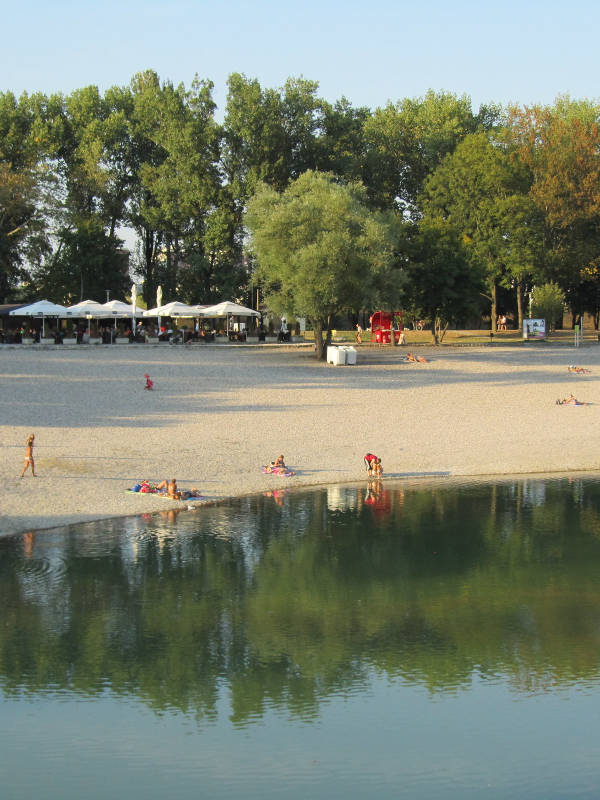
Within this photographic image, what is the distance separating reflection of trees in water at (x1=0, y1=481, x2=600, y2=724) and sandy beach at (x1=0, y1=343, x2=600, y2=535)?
87.5 inches

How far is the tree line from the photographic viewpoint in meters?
71.0

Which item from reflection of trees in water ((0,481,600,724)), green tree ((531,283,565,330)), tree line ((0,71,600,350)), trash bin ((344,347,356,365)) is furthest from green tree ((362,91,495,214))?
reflection of trees in water ((0,481,600,724))

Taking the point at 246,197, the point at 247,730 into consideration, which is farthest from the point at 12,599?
the point at 246,197

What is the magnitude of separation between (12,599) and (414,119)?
7896 cm

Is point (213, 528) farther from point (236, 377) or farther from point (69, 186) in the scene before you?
point (69, 186)

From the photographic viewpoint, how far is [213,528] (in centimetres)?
2017

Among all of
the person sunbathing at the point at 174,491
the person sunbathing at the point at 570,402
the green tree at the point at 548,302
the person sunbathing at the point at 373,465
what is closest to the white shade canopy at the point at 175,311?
the green tree at the point at 548,302

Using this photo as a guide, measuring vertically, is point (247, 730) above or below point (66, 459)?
below

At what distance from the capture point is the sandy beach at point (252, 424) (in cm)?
2350

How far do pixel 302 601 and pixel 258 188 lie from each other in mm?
48437

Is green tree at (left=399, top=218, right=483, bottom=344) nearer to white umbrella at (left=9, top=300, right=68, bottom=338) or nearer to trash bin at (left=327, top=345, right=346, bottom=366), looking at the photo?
trash bin at (left=327, top=345, right=346, bottom=366)

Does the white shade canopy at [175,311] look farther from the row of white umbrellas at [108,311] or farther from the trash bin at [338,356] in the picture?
the trash bin at [338,356]

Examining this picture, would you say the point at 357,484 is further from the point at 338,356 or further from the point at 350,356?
the point at 350,356

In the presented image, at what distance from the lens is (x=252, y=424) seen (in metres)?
30.7
